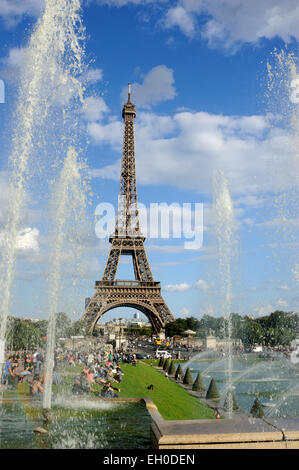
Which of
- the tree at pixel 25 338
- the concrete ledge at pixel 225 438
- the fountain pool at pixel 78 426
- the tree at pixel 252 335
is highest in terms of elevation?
the concrete ledge at pixel 225 438

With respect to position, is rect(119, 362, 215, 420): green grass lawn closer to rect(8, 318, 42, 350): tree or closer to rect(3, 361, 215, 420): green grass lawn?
rect(3, 361, 215, 420): green grass lawn

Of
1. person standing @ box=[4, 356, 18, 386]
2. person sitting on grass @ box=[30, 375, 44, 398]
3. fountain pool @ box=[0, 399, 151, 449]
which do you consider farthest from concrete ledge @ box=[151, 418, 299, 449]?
person standing @ box=[4, 356, 18, 386]

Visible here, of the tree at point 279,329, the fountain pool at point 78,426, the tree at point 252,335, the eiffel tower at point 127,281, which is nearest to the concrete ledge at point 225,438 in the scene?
the fountain pool at point 78,426

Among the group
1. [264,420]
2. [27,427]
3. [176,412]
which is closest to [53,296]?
[27,427]

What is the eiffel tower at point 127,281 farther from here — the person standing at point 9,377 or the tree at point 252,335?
the person standing at point 9,377

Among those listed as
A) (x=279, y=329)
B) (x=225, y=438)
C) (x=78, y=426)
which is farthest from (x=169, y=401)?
(x=279, y=329)

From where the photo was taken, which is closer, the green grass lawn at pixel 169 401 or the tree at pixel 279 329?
the green grass lawn at pixel 169 401
